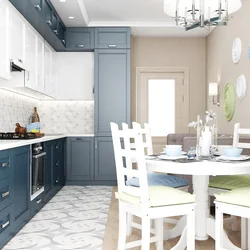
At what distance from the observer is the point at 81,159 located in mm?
6105

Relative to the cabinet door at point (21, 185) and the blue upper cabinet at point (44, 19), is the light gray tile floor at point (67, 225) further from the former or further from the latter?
the blue upper cabinet at point (44, 19)

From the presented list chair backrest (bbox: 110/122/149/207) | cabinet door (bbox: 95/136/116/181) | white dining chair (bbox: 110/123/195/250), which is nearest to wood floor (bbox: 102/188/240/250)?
white dining chair (bbox: 110/123/195/250)

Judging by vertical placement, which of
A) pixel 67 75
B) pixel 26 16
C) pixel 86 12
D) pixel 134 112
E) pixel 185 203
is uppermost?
pixel 86 12

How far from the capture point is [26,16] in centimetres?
441

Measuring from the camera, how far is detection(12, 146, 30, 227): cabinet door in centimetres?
328

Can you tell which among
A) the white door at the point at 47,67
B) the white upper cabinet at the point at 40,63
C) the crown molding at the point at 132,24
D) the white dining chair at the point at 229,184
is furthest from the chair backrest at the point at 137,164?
the crown molding at the point at 132,24

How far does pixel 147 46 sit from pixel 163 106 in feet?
3.92

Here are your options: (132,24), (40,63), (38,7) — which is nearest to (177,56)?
(132,24)

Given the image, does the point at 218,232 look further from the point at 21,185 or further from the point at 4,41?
the point at 4,41

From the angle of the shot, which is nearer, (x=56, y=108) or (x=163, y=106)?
(x=56, y=108)

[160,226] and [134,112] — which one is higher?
[134,112]

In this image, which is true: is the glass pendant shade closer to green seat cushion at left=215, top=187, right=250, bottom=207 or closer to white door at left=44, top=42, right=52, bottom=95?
green seat cushion at left=215, top=187, right=250, bottom=207

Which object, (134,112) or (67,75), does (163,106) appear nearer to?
(134,112)

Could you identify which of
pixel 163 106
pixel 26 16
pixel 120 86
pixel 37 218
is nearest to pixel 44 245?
pixel 37 218
